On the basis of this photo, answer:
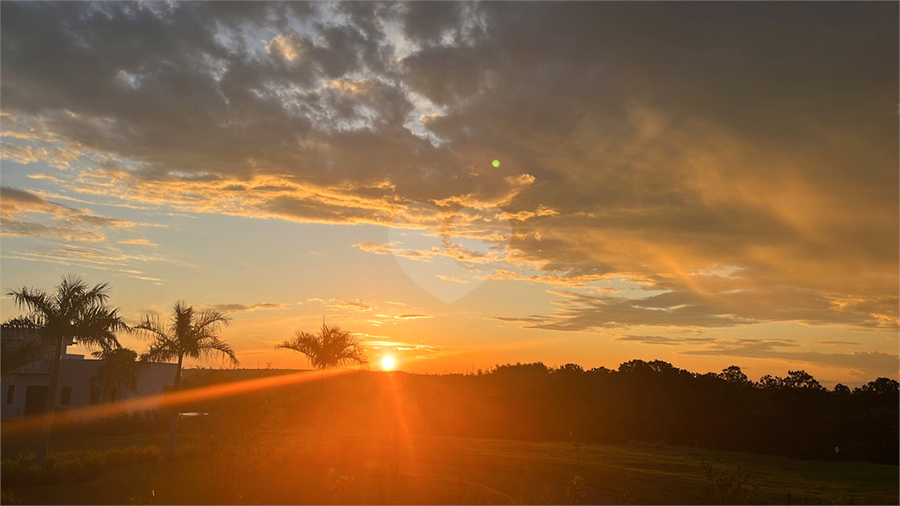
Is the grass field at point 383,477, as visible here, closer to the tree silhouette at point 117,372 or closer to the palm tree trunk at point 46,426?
the palm tree trunk at point 46,426

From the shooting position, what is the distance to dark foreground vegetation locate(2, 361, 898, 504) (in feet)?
65.0

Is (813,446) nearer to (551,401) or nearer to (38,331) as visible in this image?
(551,401)

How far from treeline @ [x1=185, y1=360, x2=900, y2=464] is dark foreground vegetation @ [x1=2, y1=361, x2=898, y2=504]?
141 mm

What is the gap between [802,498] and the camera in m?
25.0

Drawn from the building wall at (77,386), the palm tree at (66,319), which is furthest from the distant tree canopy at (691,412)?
the palm tree at (66,319)

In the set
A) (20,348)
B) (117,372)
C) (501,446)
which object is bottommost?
(501,446)

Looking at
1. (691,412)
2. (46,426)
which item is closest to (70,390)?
(46,426)

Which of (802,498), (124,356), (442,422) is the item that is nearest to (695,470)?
(802,498)

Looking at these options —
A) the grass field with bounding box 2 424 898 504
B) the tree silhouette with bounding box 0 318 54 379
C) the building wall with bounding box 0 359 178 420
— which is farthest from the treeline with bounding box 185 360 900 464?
the tree silhouette with bounding box 0 318 54 379

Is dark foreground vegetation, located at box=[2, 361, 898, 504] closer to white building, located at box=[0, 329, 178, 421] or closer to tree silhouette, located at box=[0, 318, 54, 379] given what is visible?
tree silhouette, located at box=[0, 318, 54, 379]

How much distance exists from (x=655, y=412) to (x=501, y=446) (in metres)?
18.1

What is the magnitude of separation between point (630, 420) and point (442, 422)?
1500cm

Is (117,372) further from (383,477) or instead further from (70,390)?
(383,477)

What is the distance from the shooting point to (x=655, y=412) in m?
52.2
